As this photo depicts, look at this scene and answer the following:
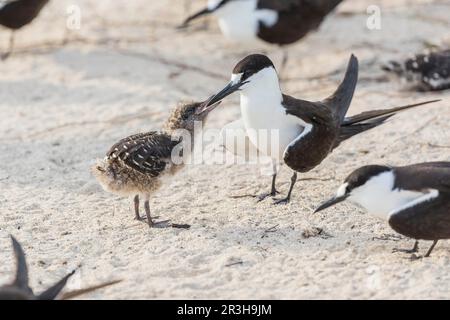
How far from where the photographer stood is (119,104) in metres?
6.94

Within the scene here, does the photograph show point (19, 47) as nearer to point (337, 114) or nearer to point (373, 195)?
point (337, 114)

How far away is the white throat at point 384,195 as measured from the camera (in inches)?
169

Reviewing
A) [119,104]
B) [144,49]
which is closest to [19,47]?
[144,49]

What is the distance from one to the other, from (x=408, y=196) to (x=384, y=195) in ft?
0.38

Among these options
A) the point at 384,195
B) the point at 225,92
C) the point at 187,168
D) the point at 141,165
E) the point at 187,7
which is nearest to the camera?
the point at 384,195

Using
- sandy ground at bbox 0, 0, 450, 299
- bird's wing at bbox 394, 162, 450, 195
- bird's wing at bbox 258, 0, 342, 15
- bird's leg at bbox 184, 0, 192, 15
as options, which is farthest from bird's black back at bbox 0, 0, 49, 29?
bird's wing at bbox 394, 162, 450, 195

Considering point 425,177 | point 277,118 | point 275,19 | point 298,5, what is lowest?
point 425,177

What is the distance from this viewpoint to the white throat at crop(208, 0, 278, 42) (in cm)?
751

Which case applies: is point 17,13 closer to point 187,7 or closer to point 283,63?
point 187,7

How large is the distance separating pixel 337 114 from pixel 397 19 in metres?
3.47

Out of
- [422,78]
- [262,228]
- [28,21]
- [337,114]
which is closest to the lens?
[262,228]

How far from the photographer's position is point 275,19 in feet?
24.6

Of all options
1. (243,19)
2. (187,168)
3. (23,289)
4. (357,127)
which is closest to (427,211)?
(357,127)

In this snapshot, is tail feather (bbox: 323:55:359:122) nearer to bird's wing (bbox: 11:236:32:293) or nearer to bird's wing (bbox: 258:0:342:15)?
bird's wing (bbox: 258:0:342:15)
